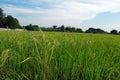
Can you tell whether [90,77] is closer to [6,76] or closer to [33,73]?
[33,73]

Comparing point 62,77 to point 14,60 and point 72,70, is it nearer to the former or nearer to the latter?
point 72,70

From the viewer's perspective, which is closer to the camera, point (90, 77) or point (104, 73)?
point (90, 77)

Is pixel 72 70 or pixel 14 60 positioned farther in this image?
pixel 14 60

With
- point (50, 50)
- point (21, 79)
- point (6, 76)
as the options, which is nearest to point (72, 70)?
point (50, 50)

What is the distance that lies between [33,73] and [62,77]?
0.24 m

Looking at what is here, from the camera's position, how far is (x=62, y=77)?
2.00 m

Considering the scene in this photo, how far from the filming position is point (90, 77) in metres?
1.90

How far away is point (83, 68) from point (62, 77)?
19 centimetres

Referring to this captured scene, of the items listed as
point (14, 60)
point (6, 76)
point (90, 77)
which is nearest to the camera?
point (90, 77)

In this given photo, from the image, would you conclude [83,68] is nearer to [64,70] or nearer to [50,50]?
[64,70]

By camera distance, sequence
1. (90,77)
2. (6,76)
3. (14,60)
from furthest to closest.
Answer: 1. (14,60)
2. (6,76)
3. (90,77)

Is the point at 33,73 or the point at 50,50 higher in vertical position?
the point at 50,50

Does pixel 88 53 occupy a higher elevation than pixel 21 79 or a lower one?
higher

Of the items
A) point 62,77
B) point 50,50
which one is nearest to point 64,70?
point 62,77
